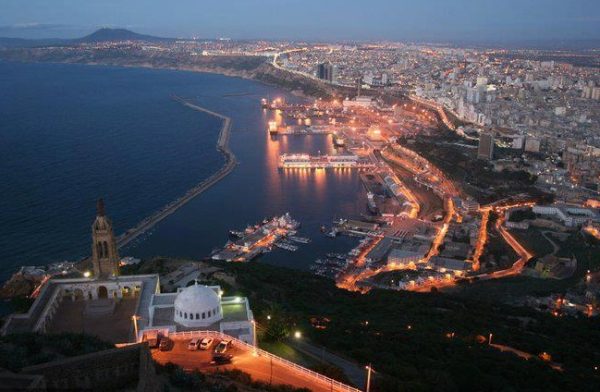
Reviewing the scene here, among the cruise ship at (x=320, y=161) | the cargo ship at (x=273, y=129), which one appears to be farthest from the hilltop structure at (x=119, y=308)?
the cargo ship at (x=273, y=129)

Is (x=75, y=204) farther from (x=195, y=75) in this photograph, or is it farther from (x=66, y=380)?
(x=195, y=75)

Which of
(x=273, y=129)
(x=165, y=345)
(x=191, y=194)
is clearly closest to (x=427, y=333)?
(x=165, y=345)

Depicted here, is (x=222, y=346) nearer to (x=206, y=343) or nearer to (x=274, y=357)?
(x=206, y=343)

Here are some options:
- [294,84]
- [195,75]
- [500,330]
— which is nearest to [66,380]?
[500,330]

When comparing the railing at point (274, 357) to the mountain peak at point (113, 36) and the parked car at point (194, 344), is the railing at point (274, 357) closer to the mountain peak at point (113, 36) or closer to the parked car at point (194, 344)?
the parked car at point (194, 344)

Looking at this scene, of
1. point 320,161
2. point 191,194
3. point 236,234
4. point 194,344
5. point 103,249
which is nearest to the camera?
point 194,344

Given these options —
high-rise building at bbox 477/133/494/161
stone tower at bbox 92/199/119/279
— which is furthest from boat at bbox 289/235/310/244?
high-rise building at bbox 477/133/494/161

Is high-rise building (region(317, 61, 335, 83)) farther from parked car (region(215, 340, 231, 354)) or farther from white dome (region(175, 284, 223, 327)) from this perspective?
parked car (region(215, 340, 231, 354))

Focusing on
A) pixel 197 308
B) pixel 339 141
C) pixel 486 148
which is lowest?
pixel 339 141
